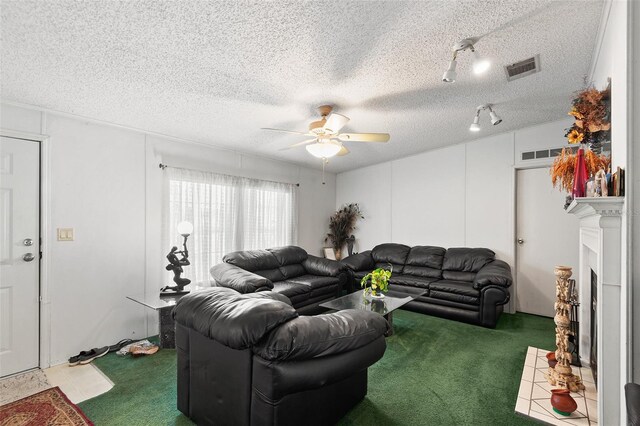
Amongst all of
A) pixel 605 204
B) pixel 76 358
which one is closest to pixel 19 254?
pixel 76 358

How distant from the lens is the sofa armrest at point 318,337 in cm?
139

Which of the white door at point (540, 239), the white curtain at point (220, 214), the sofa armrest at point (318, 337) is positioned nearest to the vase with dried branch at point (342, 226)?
the white curtain at point (220, 214)

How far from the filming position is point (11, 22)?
1.70 meters

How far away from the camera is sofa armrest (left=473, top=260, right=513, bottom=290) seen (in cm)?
363

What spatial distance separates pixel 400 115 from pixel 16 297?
14.0 ft

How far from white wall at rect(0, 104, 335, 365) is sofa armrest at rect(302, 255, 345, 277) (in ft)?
6.87

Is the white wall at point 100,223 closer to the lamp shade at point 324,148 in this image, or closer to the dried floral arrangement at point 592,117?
the lamp shade at point 324,148

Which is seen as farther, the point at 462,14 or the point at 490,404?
the point at 490,404

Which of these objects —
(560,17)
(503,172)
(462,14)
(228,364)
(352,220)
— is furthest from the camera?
(352,220)

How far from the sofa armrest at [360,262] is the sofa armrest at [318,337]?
340 cm

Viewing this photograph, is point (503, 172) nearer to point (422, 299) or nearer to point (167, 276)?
point (422, 299)

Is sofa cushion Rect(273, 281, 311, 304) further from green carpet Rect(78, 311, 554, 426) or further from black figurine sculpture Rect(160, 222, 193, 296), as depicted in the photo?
green carpet Rect(78, 311, 554, 426)

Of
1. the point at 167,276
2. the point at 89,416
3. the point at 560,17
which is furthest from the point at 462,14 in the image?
the point at 167,276

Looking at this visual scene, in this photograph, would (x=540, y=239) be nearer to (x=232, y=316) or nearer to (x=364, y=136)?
(x=364, y=136)
